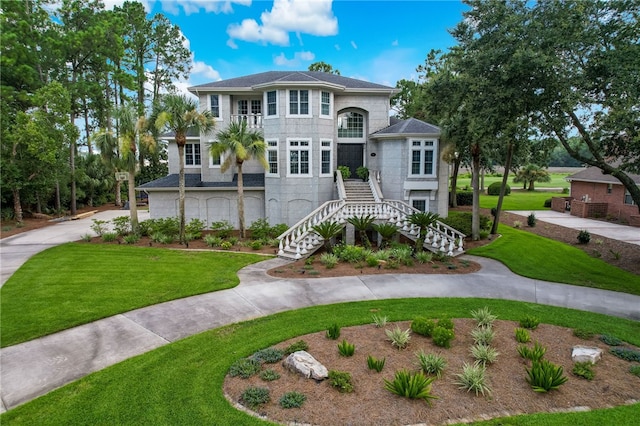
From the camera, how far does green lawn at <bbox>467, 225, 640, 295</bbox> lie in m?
14.7

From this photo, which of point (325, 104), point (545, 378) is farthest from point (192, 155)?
point (545, 378)

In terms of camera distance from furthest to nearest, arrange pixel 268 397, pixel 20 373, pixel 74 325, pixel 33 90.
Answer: pixel 33 90, pixel 74 325, pixel 20 373, pixel 268 397

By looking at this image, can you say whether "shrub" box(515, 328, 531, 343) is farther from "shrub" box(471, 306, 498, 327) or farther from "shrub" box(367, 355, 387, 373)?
"shrub" box(367, 355, 387, 373)

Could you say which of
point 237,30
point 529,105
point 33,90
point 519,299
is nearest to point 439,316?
point 519,299

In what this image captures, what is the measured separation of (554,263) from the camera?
17.4m

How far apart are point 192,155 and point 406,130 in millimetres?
15060

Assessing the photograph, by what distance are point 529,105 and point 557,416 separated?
11.4m

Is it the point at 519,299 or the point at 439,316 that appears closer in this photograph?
the point at 439,316

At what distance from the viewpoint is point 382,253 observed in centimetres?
1683

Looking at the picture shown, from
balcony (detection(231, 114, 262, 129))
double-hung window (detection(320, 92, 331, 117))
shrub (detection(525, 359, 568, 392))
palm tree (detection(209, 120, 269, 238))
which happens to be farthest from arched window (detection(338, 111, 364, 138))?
shrub (detection(525, 359, 568, 392))

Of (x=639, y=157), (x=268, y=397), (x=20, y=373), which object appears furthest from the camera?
(x=639, y=157)

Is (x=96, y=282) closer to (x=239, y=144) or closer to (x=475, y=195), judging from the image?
(x=239, y=144)

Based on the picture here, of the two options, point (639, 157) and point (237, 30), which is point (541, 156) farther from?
point (237, 30)

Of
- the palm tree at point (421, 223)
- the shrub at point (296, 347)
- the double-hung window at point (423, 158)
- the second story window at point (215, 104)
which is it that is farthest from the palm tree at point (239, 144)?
the shrub at point (296, 347)
